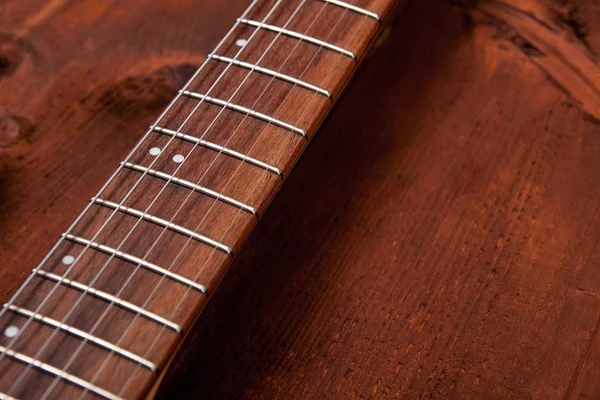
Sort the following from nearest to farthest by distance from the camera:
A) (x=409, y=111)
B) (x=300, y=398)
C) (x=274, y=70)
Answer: (x=300, y=398) → (x=274, y=70) → (x=409, y=111)

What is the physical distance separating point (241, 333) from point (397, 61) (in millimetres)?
557

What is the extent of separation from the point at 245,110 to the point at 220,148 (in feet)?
0.24

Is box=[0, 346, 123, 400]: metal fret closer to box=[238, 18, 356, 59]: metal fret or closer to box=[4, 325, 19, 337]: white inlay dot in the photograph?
box=[4, 325, 19, 337]: white inlay dot

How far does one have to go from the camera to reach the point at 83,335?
0.68 m

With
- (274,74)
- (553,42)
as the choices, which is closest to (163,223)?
(274,74)

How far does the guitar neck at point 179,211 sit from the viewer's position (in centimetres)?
67

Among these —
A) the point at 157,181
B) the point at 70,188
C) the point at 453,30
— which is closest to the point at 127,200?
the point at 157,181

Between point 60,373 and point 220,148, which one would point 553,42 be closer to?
point 220,148

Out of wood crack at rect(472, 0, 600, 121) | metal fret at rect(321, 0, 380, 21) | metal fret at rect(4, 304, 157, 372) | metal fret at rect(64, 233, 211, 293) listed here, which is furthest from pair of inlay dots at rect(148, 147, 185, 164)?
wood crack at rect(472, 0, 600, 121)

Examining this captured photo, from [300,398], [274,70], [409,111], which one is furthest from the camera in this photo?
[409,111]

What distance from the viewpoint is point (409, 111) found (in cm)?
103

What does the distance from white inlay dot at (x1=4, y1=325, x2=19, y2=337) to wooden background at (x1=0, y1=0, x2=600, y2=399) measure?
15cm

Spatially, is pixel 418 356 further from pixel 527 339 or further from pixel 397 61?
pixel 397 61

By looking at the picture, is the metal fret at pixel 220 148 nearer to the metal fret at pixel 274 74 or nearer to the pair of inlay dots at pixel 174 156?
the pair of inlay dots at pixel 174 156
